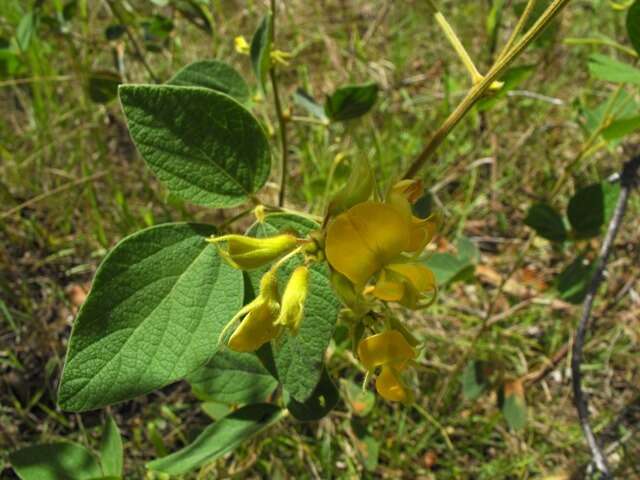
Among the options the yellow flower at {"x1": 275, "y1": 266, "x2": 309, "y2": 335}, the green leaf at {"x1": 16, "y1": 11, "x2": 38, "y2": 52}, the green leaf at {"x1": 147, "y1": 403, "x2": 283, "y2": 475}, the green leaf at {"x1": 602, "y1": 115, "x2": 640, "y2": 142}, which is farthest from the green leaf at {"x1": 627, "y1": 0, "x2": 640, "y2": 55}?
the green leaf at {"x1": 16, "y1": 11, "x2": 38, "y2": 52}

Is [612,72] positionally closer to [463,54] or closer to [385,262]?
[463,54]

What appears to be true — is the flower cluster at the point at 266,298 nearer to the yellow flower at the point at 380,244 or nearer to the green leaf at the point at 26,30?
the yellow flower at the point at 380,244

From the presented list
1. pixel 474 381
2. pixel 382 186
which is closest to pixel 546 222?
pixel 474 381

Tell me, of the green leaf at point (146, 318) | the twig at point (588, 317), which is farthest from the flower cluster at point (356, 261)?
the twig at point (588, 317)

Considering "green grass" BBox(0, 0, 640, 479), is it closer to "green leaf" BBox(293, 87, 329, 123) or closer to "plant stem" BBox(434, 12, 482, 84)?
"green leaf" BBox(293, 87, 329, 123)

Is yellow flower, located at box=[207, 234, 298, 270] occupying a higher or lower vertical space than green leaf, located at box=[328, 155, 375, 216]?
lower

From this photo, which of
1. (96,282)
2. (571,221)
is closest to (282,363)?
(96,282)
